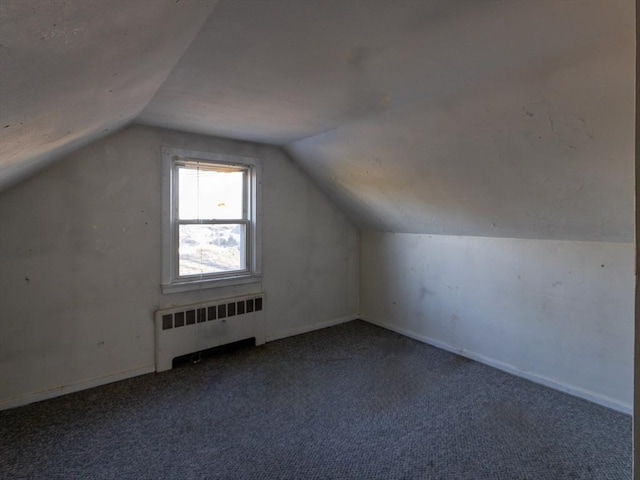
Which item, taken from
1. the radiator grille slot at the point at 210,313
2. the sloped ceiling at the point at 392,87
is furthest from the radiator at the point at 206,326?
the sloped ceiling at the point at 392,87

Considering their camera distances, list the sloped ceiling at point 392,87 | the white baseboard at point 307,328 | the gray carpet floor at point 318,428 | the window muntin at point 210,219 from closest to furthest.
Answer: the sloped ceiling at point 392,87, the gray carpet floor at point 318,428, the window muntin at point 210,219, the white baseboard at point 307,328

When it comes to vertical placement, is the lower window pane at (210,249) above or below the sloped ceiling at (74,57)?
below

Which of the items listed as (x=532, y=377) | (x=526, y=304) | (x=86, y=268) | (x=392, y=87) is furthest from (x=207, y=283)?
(x=532, y=377)

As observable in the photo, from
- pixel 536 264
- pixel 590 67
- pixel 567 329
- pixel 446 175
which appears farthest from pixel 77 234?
pixel 567 329

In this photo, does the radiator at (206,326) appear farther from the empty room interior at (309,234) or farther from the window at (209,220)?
the window at (209,220)

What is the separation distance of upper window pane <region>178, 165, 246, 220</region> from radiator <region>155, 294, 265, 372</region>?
0.84 metres

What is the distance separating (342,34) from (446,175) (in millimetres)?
1527

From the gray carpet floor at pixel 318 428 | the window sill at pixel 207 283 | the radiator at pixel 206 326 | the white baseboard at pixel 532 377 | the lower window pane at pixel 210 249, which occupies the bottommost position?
the gray carpet floor at pixel 318 428

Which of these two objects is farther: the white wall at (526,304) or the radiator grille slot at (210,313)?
the radiator grille slot at (210,313)

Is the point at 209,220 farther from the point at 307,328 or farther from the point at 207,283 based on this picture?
the point at 307,328

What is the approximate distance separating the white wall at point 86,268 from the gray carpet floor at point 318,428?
24 centimetres

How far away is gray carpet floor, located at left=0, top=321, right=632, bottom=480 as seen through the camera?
1832 mm

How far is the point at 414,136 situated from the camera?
2.35 metres

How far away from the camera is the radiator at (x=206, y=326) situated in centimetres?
297
